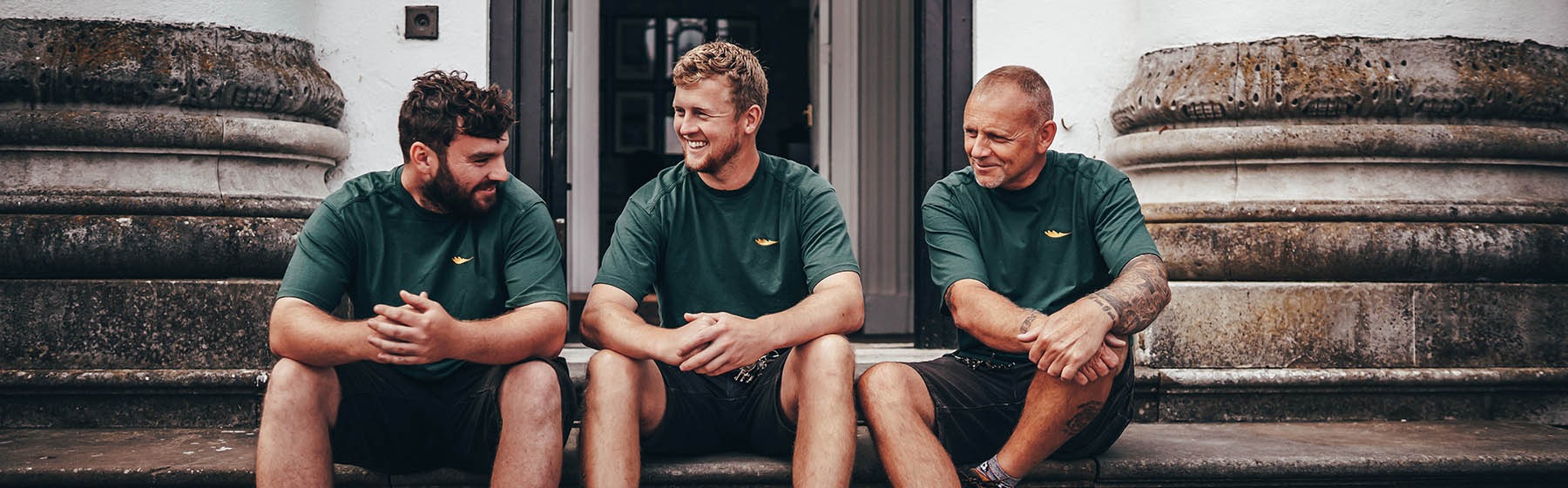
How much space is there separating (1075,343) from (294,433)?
1697mm

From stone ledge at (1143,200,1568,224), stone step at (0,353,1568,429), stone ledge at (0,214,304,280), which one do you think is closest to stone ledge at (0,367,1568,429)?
stone step at (0,353,1568,429)

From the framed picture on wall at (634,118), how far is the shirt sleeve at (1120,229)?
302 inches

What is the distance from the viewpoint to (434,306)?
87.4 inches

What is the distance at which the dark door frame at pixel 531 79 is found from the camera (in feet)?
12.9

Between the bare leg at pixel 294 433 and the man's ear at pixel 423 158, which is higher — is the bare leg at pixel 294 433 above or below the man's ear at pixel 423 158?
below

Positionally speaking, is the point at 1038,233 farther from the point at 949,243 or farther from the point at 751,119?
the point at 751,119

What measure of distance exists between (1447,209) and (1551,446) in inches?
32.4

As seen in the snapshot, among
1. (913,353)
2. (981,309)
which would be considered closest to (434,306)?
(981,309)

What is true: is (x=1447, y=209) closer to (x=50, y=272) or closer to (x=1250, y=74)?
(x=1250, y=74)

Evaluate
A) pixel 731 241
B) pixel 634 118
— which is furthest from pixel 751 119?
pixel 634 118

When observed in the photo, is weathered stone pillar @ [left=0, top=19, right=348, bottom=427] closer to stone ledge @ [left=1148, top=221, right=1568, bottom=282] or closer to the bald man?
the bald man

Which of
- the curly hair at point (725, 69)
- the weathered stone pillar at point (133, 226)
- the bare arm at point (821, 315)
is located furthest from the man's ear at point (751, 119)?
the weathered stone pillar at point (133, 226)

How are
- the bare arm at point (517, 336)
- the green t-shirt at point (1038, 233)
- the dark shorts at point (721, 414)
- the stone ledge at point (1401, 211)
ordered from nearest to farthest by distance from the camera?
the bare arm at point (517, 336)
the dark shorts at point (721, 414)
the green t-shirt at point (1038, 233)
the stone ledge at point (1401, 211)

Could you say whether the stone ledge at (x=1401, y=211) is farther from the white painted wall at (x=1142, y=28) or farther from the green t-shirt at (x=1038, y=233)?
the green t-shirt at (x=1038, y=233)
